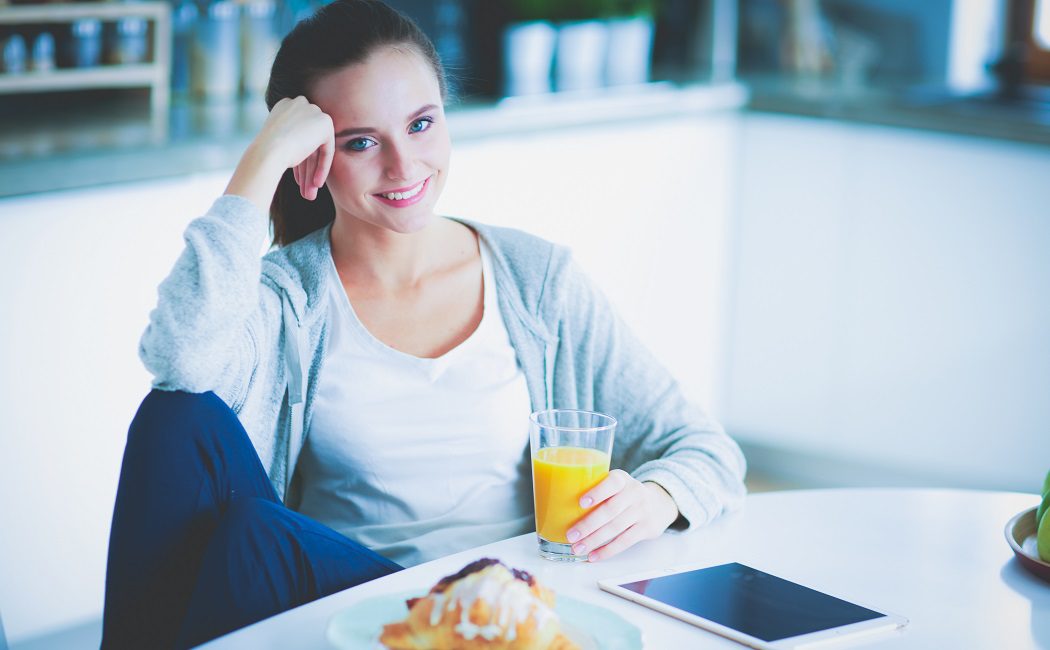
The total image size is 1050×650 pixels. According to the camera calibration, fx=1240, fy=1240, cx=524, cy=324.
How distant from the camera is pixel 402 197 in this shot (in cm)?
137

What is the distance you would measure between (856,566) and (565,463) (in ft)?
0.85

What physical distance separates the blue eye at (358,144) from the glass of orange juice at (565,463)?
0.43 meters

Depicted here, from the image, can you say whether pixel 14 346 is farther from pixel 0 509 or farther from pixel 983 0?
pixel 983 0

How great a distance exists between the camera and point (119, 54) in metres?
2.29

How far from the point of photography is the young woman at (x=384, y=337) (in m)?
1.20

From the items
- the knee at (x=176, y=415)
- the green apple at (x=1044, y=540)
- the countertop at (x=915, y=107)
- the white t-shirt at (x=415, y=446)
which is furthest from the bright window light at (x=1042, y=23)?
the knee at (x=176, y=415)

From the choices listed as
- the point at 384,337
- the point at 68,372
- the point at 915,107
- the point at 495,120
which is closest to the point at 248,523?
the point at 384,337

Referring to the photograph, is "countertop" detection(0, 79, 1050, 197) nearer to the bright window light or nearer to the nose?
the bright window light

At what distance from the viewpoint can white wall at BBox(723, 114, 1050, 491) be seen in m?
2.61

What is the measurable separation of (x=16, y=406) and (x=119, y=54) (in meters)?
0.75

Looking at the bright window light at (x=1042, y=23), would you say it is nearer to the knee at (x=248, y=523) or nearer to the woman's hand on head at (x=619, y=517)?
the woman's hand on head at (x=619, y=517)

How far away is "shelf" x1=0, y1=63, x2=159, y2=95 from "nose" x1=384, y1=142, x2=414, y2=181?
42.2 inches

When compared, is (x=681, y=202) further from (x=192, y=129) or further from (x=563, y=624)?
(x=563, y=624)

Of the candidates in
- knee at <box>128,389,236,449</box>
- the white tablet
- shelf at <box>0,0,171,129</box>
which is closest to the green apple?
the white tablet
